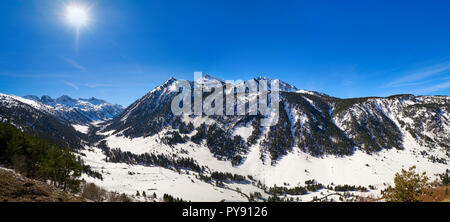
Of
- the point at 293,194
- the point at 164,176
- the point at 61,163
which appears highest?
the point at 61,163

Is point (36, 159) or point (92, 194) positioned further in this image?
point (92, 194)

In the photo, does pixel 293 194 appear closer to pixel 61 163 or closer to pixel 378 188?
pixel 378 188

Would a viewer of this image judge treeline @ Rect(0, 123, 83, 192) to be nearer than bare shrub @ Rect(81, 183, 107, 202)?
Yes

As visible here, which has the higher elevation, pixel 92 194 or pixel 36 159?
pixel 36 159

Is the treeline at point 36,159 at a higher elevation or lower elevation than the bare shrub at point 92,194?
higher

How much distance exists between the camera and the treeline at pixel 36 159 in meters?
38.5

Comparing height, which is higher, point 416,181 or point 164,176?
point 416,181

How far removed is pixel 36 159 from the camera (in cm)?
4497

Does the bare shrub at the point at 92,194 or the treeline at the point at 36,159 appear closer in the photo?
the treeline at the point at 36,159

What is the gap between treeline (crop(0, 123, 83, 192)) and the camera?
38.5 m

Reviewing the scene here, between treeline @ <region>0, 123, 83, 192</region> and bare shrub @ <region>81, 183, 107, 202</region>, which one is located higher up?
treeline @ <region>0, 123, 83, 192</region>
